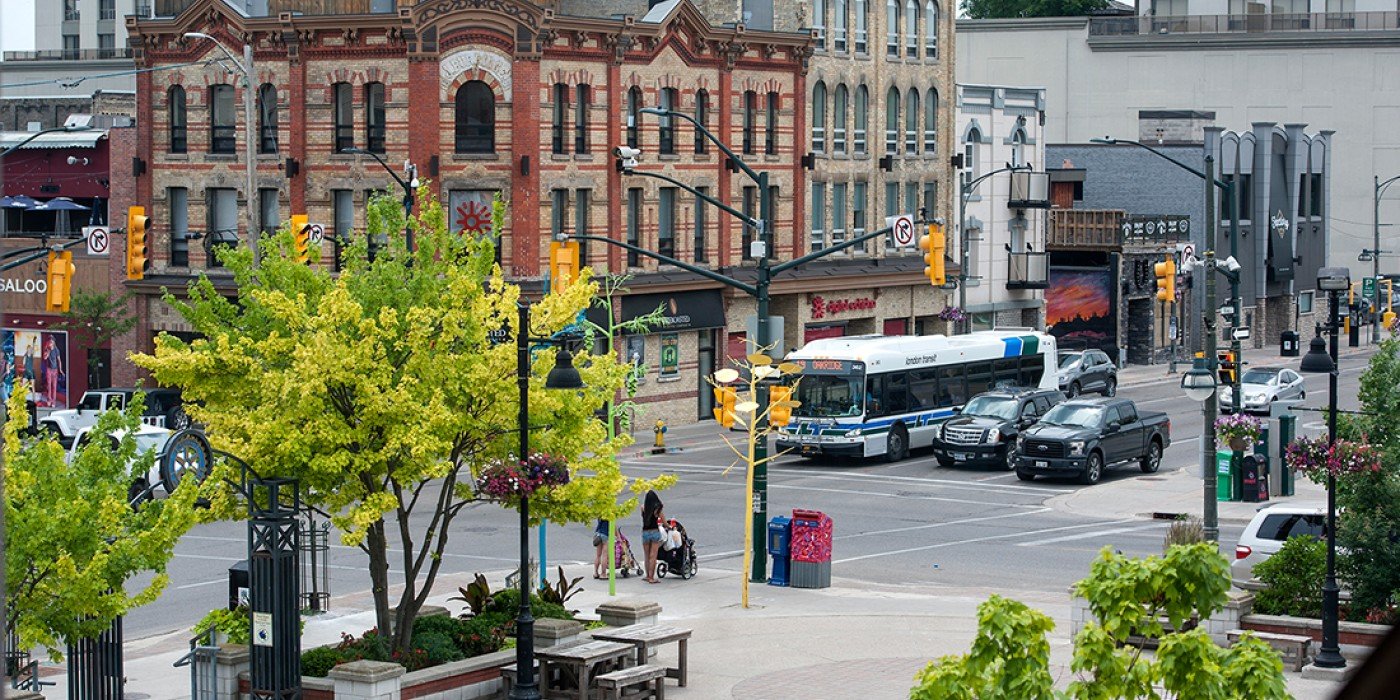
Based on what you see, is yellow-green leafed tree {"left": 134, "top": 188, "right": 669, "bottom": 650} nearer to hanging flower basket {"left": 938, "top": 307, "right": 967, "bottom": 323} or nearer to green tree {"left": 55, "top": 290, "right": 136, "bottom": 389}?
green tree {"left": 55, "top": 290, "right": 136, "bottom": 389}

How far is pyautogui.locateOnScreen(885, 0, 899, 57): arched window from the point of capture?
2422 inches

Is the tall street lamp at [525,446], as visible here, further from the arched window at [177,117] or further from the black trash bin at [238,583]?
the arched window at [177,117]

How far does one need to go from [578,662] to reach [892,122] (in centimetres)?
4490

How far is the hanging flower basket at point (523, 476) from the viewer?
1861 centimetres

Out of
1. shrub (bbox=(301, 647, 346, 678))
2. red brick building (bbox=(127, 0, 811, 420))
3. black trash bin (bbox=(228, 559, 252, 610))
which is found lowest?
shrub (bbox=(301, 647, 346, 678))

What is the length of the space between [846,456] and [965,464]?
9.69 ft

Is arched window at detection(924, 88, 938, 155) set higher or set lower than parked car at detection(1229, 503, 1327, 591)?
higher

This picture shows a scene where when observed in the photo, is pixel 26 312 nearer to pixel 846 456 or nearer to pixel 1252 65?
pixel 846 456

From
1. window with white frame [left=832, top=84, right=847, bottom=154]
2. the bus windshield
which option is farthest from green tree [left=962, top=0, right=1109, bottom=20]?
the bus windshield

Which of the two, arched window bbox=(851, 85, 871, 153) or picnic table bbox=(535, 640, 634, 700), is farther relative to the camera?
arched window bbox=(851, 85, 871, 153)

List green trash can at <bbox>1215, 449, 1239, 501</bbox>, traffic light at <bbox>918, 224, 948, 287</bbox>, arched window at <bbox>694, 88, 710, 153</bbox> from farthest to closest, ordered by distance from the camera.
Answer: arched window at <bbox>694, 88, 710, 153</bbox>, green trash can at <bbox>1215, 449, 1239, 501</bbox>, traffic light at <bbox>918, 224, 948, 287</bbox>

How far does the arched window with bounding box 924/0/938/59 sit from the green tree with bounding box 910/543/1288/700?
5375cm

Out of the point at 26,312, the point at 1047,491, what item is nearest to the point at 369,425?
the point at 1047,491

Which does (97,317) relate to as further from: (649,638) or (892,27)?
(649,638)
